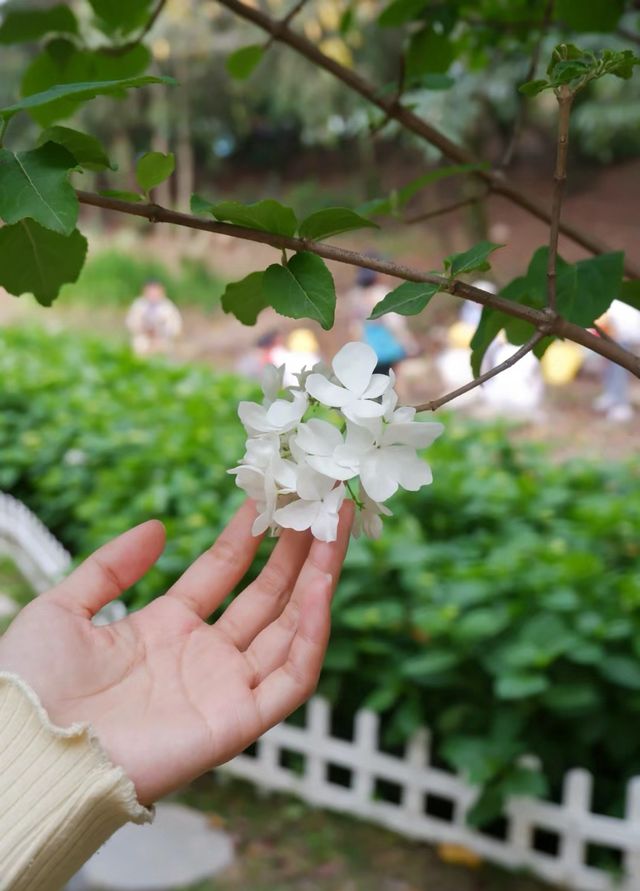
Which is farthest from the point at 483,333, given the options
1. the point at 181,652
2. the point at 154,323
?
the point at 154,323

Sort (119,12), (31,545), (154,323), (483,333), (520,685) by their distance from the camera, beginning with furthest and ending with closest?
(154,323) → (31,545) → (520,685) → (119,12) → (483,333)

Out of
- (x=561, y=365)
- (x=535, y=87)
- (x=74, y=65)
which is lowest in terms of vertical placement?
(x=535, y=87)

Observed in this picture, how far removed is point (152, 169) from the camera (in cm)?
85

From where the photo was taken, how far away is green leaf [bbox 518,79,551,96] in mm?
726

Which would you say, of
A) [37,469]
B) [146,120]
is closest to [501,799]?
[37,469]

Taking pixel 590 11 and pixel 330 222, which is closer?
pixel 330 222

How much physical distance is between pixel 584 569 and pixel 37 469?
8.29 ft

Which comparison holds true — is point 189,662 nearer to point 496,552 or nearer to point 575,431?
point 496,552

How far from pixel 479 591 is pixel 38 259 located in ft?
5.36

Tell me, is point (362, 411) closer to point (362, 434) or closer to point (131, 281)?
point (362, 434)

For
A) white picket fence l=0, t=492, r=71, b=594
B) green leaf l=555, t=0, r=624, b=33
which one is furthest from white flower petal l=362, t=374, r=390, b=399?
white picket fence l=0, t=492, r=71, b=594

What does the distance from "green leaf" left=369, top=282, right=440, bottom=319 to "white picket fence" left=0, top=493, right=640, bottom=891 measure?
5.71 ft

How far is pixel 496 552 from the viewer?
2.57 metres

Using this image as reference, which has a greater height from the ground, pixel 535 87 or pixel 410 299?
pixel 535 87
